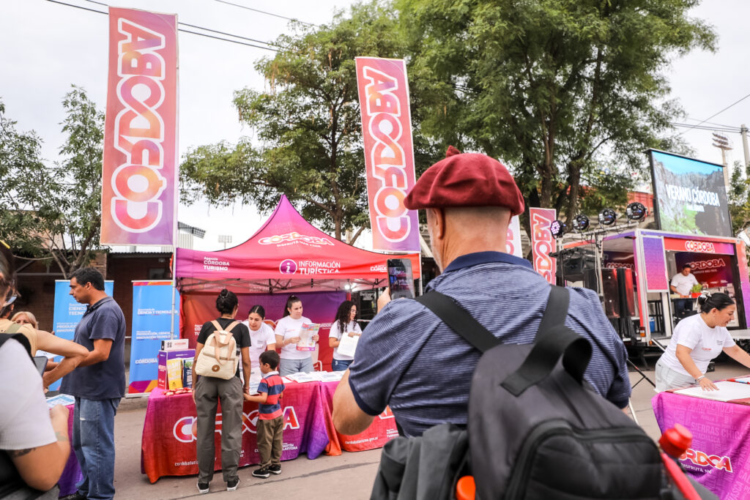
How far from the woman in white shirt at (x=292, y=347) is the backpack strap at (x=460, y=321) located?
5.68 m

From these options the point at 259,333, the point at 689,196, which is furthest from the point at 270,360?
the point at 689,196

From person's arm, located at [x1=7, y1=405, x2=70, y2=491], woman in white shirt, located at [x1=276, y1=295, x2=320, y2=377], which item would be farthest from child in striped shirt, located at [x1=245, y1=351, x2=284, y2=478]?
person's arm, located at [x1=7, y1=405, x2=70, y2=491]

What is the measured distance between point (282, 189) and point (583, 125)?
362 inches

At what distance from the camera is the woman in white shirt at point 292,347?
21.3 feet

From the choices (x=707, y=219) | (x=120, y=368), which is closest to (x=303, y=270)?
(x=120, y=368)

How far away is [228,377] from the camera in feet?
13.8

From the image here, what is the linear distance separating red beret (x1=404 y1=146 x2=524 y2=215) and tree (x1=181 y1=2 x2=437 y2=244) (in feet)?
38.8

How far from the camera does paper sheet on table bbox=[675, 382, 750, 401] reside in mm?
3487

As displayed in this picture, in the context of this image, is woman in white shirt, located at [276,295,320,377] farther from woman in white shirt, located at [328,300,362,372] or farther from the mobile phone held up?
the mobile phone held up

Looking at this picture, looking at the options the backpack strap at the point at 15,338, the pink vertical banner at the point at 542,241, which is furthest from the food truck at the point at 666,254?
the backpack strap at the point at 15,338

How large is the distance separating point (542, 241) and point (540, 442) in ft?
38.5

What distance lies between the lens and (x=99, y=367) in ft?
12.5

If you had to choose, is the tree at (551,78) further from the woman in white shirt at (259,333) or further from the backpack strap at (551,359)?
the backpack strap at (551,359)

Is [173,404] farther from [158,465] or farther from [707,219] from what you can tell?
[707,219]
